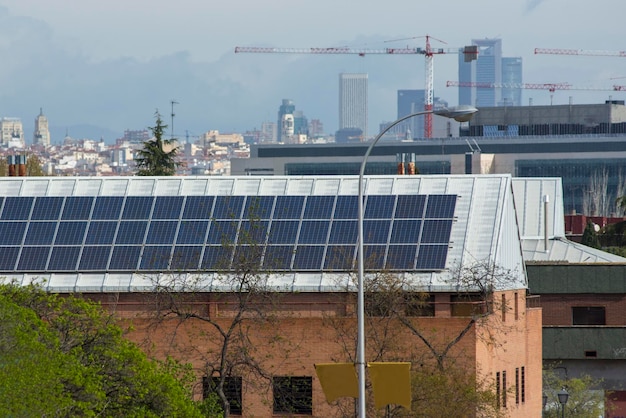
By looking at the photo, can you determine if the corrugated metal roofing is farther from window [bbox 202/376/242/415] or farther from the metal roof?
window [bbox 202/376/242/415]

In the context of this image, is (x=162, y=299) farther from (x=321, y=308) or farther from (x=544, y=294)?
(x=544, y=294)

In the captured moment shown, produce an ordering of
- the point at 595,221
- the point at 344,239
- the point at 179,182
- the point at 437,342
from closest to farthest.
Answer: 1. the point at 437,342
2. the point at 344,239
3. the point at 179,182
4. the point at 595,221

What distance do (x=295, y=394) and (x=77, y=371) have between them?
13.1 metres

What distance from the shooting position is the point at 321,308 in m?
51.6

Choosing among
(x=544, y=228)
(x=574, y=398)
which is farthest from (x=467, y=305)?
(x=544, y=228)

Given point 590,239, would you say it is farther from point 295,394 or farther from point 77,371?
point 77,371

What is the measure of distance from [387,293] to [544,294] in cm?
2550

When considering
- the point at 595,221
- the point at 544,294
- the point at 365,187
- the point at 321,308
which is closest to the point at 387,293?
the point at 321,308

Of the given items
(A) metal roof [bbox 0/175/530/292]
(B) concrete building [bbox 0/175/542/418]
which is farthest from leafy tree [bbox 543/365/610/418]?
(A) metal roof [bbox 0/175/530/292]

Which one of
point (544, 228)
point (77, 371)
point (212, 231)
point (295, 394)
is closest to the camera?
point (77, 371)

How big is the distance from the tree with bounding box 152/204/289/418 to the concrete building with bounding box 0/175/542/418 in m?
0.10

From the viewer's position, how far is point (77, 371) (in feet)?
127

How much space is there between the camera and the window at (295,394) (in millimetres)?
49969

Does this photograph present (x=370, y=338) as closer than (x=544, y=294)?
Yes
